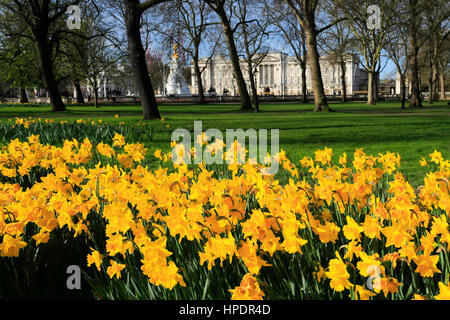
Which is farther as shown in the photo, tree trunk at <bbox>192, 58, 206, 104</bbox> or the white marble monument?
the white marble monument

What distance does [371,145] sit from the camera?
7645 mm

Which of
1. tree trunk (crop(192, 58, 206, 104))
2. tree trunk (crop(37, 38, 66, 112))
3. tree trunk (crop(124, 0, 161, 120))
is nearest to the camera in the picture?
tree trunk (crop(124, 0, 161, 120))

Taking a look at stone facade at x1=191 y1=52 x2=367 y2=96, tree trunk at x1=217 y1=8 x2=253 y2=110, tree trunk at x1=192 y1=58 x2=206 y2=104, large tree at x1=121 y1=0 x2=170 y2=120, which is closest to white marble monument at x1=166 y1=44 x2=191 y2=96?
tree trunk at x1=192 y1=58 x2=206 y2=104

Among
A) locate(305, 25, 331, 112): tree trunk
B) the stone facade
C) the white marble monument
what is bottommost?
locate(305, 25, 331, 112): tree trunk

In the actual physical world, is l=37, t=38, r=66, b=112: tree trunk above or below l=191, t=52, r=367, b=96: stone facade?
below

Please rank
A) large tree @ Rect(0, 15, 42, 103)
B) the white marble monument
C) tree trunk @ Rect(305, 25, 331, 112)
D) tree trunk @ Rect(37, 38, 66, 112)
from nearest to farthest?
tree trunk @ Rect(305, 25, 331, 112) < tree trunk @ Rect(37, 38, 66, 112) < large tree @ Rect(0, 15, 42, 103) < the white marble monument

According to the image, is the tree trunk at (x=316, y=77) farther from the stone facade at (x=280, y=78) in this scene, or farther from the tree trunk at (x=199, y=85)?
the stone facade at (x=280, y=78)

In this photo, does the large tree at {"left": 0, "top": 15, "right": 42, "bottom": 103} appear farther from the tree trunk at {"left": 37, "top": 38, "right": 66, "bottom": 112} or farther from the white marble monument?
the white marble monument

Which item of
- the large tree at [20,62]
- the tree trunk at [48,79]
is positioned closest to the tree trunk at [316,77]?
the tree trunk at [48,79]

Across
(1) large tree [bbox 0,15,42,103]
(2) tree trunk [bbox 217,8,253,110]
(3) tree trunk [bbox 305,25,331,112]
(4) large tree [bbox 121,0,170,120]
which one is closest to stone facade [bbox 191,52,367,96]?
(1) large tree [bbox 0,15,42,103]

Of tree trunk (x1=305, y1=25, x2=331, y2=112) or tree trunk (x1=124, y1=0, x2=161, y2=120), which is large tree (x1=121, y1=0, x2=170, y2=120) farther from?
tree trunk (x1=305, y1=25, x2=331, y2=112)

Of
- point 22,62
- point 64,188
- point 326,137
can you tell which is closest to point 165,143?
point 326,137
